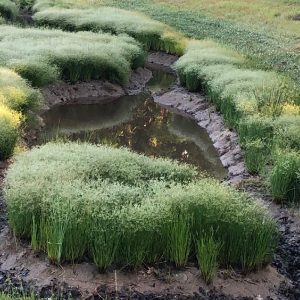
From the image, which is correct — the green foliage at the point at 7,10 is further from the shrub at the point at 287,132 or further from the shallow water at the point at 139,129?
the shrub at the point at 287,132

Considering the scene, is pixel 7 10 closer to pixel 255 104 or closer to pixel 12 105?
pixel 12 105

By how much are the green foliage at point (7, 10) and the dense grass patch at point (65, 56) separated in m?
12.7

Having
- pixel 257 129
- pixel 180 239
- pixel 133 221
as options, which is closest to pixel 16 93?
pixel 257 129

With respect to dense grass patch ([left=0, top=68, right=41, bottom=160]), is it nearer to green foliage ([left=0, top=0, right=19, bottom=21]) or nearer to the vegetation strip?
the vegetation strip

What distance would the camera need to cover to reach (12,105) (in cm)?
1873

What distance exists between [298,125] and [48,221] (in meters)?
8.84

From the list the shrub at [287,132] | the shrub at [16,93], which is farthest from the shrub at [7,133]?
the shrub at [287,132]

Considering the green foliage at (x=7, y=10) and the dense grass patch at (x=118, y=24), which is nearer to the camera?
the dense grass patch at (x=118, y=24)

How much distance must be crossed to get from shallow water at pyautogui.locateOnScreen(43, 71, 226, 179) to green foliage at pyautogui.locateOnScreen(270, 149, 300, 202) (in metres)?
3.64

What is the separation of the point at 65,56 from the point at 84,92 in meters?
1.81

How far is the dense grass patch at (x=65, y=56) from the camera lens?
939 inches

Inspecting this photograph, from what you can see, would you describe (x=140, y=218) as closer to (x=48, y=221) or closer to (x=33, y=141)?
(x=48, y=221)

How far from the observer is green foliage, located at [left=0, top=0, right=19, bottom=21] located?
1722 inches

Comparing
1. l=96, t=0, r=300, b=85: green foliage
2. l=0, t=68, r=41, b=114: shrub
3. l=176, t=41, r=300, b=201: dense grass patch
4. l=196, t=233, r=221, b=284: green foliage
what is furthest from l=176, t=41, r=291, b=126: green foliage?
l=196, t=233, r=221, b=284: green foliage
